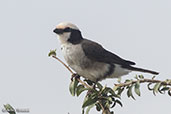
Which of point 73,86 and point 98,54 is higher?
point 73,86

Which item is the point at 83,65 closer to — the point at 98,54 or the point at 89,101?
the point at 98,54

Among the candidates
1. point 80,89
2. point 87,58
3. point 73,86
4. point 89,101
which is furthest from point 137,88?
point 87,58

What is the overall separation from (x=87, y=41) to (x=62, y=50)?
2.04 ft

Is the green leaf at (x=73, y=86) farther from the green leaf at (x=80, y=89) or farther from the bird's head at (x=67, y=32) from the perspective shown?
the bird's head at (x=67, y=32)

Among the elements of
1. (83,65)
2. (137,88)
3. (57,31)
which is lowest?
(83,65)

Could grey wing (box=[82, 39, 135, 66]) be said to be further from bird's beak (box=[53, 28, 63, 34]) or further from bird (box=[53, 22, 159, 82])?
bird's beak (box=[53, 28, 63, 34])

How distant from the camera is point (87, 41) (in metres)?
6.62

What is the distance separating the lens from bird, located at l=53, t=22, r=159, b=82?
6.00 metres

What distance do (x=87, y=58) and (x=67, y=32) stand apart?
57cm

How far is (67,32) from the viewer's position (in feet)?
20.5

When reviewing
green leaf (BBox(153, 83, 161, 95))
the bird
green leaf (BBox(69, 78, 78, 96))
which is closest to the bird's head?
the bird

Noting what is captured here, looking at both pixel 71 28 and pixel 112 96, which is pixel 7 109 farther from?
A: pixel 71 28

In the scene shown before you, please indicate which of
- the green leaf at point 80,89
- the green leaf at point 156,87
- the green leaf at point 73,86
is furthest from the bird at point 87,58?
the green leaf at point 156,87

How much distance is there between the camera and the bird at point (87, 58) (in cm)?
600
